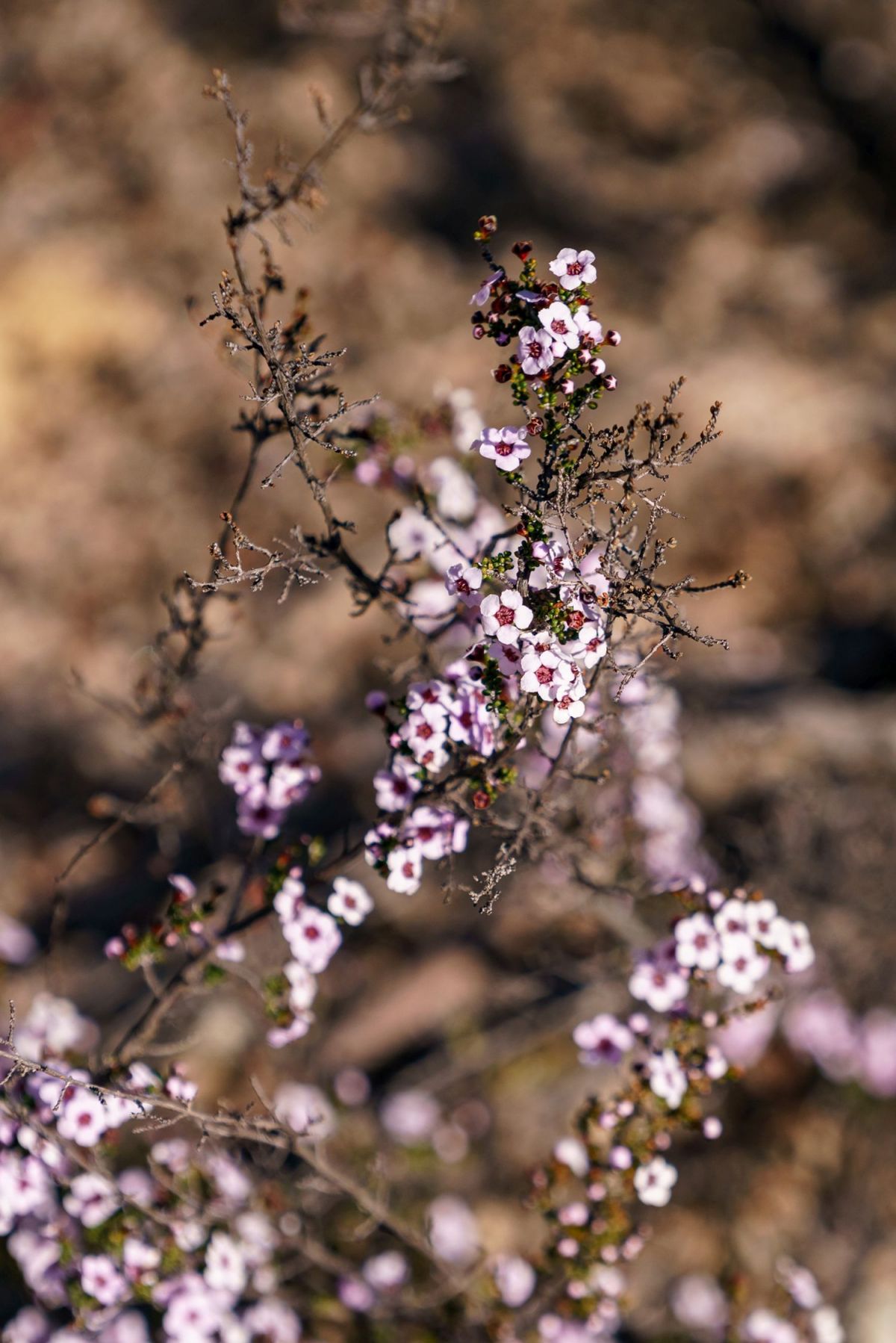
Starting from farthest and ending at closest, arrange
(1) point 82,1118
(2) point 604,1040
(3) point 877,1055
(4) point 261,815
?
1. (3) point 877,1055
2. (2) point 604,1040
3. (4) point 261,815
4. (1) point 82,1118

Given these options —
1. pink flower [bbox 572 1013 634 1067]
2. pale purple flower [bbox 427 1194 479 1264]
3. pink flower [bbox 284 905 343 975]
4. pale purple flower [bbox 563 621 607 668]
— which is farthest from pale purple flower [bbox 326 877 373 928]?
pale purple flower [bbox 427 1194 479 1264]

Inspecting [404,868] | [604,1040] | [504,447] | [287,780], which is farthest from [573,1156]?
[504,447]

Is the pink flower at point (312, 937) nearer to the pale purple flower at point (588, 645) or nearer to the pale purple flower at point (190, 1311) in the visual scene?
the pale purple flower at point (588, 645)

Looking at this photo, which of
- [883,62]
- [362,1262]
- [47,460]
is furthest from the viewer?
[883,62]

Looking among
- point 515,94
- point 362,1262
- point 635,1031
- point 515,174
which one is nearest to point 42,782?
point 362,1262

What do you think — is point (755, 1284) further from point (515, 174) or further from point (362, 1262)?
point (515, 174)

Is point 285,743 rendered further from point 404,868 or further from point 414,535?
point 414,535

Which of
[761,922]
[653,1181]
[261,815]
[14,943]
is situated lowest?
[653,1181]
